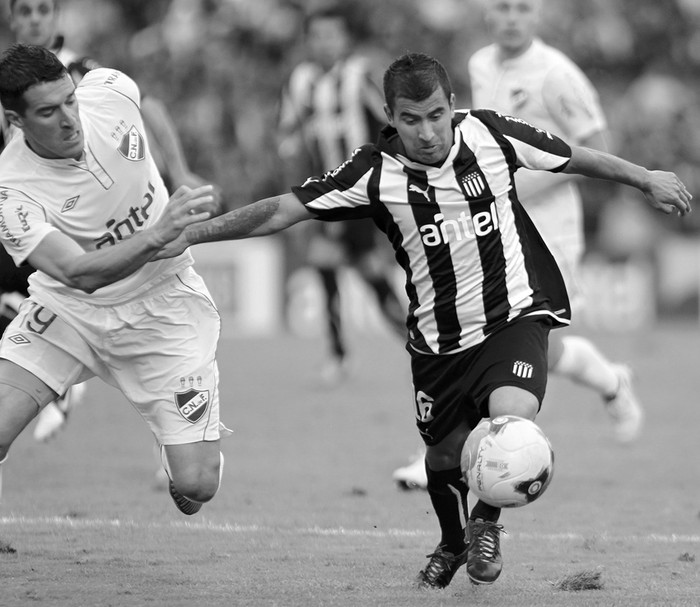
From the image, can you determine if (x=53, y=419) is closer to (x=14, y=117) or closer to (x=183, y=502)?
(x=183, y=502)

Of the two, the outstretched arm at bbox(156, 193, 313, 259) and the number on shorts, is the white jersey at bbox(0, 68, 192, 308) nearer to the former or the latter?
the number on shorts

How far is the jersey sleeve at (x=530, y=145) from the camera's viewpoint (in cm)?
489

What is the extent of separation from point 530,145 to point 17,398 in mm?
2221

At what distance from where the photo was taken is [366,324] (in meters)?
16.2

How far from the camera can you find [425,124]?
464 centimetres

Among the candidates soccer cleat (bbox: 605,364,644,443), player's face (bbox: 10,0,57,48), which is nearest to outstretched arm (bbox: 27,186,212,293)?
player's face (bbox: 10,0,57,48)

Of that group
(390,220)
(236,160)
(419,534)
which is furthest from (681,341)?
(390,220)

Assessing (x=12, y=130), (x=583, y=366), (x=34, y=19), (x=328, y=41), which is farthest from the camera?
(x=328, y=41)

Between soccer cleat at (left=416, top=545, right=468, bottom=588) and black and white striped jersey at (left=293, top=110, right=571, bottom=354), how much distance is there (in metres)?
0.77

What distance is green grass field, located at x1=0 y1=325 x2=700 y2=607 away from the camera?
15.4ft

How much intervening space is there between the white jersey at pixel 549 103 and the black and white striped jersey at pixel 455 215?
78.2 inches

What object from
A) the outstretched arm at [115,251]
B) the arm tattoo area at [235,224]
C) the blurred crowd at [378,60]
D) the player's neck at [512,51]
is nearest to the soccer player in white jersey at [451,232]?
the arm tattoo area at [235,224]

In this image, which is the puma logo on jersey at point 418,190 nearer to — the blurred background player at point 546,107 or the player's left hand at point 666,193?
the player's left hand at point 666,193

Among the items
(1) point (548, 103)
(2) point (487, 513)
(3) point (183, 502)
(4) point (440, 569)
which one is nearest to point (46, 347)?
(3) point (183, 502)
